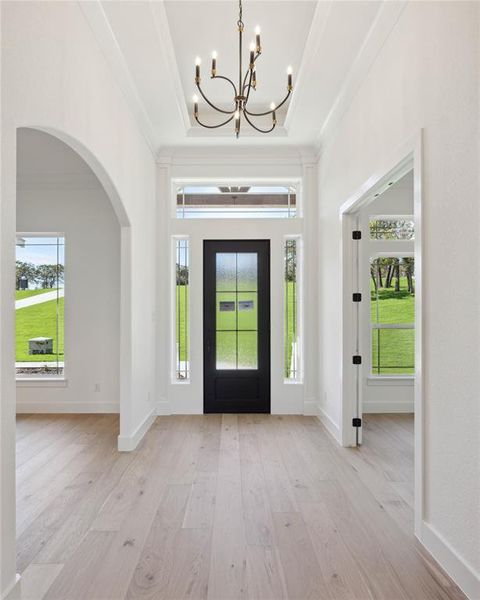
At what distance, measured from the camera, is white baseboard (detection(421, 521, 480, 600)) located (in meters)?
1.89

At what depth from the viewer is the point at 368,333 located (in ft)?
18.3

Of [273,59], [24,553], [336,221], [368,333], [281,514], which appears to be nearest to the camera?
[24,553]

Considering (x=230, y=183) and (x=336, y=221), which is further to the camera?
(x=230, y=183)

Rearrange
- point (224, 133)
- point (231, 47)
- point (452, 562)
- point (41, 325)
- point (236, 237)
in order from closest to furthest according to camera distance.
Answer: point (452, 562), point (231, 47), point (224, 133), point (236, 237), point (41, 325)

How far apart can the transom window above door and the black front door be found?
40cm

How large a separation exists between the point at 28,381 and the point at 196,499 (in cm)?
351

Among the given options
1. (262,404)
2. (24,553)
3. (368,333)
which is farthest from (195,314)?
(24,553)

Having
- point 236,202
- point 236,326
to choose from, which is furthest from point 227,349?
point 236,202

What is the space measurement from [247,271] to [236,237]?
46 cm

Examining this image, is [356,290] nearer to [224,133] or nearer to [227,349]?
[227,349]

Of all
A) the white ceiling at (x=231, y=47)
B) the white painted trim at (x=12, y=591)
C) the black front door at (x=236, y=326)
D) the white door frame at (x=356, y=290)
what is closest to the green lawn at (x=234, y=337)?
the black front door at (x=236, y=326)

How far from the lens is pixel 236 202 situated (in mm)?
5434

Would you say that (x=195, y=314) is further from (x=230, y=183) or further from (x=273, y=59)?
(x=273, y=59)

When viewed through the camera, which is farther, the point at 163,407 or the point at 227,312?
the point at 227,312
